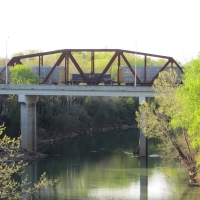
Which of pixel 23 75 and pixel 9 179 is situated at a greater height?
pixel 23 75

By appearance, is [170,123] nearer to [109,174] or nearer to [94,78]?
[109,174]

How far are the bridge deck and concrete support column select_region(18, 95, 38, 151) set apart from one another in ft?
2.93

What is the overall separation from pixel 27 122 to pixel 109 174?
44.6ft

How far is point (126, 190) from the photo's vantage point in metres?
34.0

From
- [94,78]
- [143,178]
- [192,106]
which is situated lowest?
[143,178]

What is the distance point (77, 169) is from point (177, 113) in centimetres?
1104

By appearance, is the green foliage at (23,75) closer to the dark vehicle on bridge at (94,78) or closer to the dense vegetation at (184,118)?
the dark vehicle on bridge at (94,78)

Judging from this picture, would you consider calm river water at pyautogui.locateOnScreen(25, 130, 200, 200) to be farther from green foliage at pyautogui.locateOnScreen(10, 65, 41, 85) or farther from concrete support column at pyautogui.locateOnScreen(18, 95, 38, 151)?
green foliage at pyautogui.locateOnScreen(10, 65, 41, 85)

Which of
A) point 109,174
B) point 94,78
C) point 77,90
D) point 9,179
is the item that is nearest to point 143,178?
point 109,174

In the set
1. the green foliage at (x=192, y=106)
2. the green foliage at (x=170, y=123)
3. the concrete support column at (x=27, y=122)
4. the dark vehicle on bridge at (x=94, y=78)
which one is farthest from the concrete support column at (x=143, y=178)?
the dark vehicle on bridge at (x=94, y=78)

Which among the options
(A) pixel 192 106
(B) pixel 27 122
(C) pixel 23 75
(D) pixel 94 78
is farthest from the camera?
(D) pixel 94 78

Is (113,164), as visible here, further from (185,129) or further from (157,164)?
(185,129)

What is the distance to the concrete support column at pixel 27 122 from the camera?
49.8 metres

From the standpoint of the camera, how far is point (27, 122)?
5016cm
